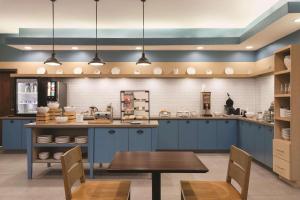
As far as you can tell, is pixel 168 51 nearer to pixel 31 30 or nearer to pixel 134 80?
pixel 134 80

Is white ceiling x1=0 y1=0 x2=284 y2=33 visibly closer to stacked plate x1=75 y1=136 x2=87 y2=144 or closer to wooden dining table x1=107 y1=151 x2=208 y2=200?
stacked plate x1=75 y1=136 x2=87 y2=144

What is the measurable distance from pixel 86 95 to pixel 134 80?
4.49 feet

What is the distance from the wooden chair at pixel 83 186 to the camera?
2.43 meters

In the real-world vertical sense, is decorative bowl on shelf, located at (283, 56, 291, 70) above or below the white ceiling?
below

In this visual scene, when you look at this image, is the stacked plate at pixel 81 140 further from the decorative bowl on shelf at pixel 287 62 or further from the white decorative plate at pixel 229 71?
the white decorative plate at pixel 229 71

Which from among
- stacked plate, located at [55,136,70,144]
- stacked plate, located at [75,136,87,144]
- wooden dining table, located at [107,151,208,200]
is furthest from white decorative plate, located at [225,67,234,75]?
wooden dining table, located at [107,151,208,200]

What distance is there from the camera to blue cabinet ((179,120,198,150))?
7.25 metres

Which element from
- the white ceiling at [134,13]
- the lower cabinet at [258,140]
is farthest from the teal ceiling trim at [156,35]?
the lower cabinet at [258,140]

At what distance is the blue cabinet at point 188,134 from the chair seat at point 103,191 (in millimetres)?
4460

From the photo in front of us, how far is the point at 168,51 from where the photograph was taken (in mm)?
7859

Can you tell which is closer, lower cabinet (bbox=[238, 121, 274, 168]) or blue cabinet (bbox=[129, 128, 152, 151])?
blue cabinet (bbox=[129, 128, 152, 151])

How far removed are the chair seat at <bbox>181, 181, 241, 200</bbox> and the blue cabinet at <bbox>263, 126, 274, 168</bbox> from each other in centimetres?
272

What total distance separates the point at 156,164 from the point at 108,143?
2.55m

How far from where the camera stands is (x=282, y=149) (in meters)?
4.70
